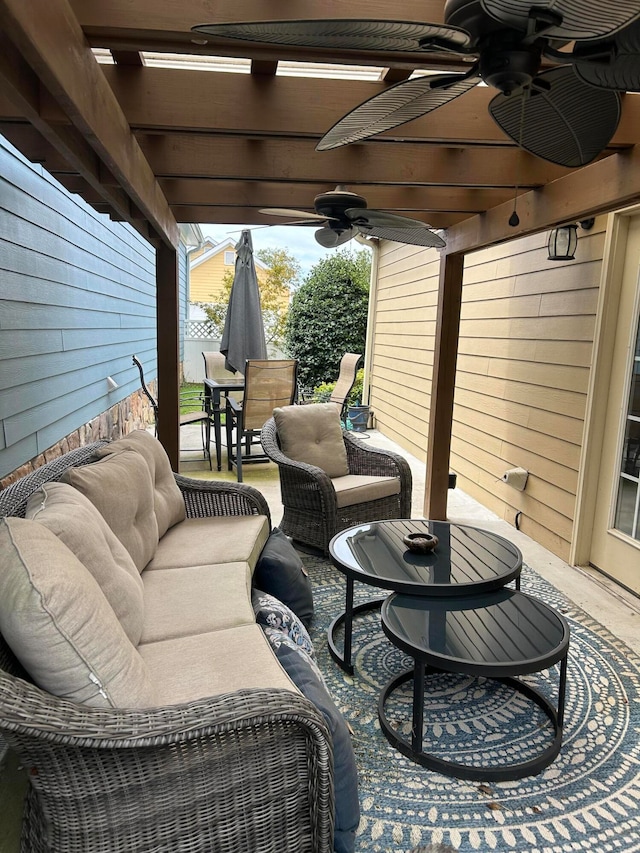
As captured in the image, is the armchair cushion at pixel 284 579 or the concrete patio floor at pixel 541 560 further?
the concrete patio floor at pixel 541 560

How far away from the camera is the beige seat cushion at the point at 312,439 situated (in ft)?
13.5

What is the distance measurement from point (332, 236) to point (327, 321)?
751 centimetres

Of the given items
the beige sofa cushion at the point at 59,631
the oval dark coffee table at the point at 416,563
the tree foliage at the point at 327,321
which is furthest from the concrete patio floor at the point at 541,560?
Answer: the tree foliage at the point at 327,321

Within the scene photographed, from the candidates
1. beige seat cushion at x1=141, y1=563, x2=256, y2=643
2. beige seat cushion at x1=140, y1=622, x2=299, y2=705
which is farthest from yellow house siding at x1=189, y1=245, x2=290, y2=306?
beige seat cushion at x1=140, y1=622, x2=299, y2=705

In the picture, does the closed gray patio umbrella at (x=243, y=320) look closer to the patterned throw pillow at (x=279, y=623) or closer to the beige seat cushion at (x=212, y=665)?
the patterned throw pillow at (x=279, y=623)

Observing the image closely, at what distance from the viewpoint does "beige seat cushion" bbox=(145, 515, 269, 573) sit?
2.57m

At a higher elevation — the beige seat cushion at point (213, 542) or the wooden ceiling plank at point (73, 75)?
the wooden ceiling plank at point (73, 75)

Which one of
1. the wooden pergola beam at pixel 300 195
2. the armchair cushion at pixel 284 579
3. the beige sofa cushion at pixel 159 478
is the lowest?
the armchair cushion at pixel 284 579

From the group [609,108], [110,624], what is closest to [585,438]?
[609,108]

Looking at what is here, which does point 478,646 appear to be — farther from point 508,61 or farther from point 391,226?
point 391,226

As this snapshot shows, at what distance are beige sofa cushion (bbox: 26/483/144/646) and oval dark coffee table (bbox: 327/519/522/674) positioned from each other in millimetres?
956

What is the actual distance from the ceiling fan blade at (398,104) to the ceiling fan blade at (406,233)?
1556 millimetres

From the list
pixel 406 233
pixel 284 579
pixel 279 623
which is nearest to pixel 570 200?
pixel 406 233

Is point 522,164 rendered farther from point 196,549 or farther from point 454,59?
point 196,549
